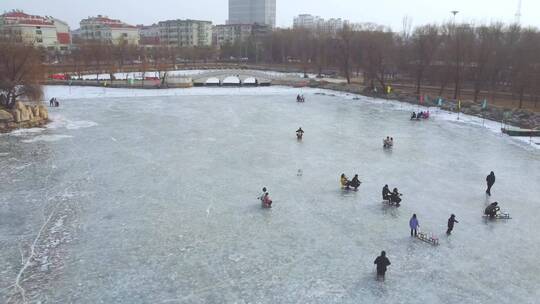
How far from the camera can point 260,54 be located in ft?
422

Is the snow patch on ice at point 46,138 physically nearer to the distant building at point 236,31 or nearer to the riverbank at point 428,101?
the riverbank at point 428,101

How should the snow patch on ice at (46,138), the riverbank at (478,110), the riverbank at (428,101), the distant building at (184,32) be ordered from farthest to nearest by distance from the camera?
the distant building at (184,32)
the riverbank at (428,101)
the riverbank at (478,110)
the snow patch on ice at (46,138)

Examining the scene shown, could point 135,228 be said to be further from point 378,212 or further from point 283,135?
point 283,135

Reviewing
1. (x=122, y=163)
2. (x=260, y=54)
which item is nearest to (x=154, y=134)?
(x=122, y=163)

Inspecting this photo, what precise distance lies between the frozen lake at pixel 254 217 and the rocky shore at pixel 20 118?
1.80m

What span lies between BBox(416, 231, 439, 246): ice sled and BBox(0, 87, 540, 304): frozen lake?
10.2 inches

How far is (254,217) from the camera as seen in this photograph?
16.7 m

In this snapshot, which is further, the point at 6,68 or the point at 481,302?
the point at 6,68

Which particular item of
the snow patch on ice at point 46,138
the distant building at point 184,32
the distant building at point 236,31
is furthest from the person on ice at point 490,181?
the distant building at point 236,31

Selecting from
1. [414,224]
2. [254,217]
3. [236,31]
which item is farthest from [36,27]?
[414,224]

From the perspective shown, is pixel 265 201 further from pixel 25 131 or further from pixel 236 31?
pixel 236 31

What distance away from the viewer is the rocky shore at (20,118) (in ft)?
102

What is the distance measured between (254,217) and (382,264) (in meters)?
5.81

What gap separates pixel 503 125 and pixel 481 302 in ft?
94.4
